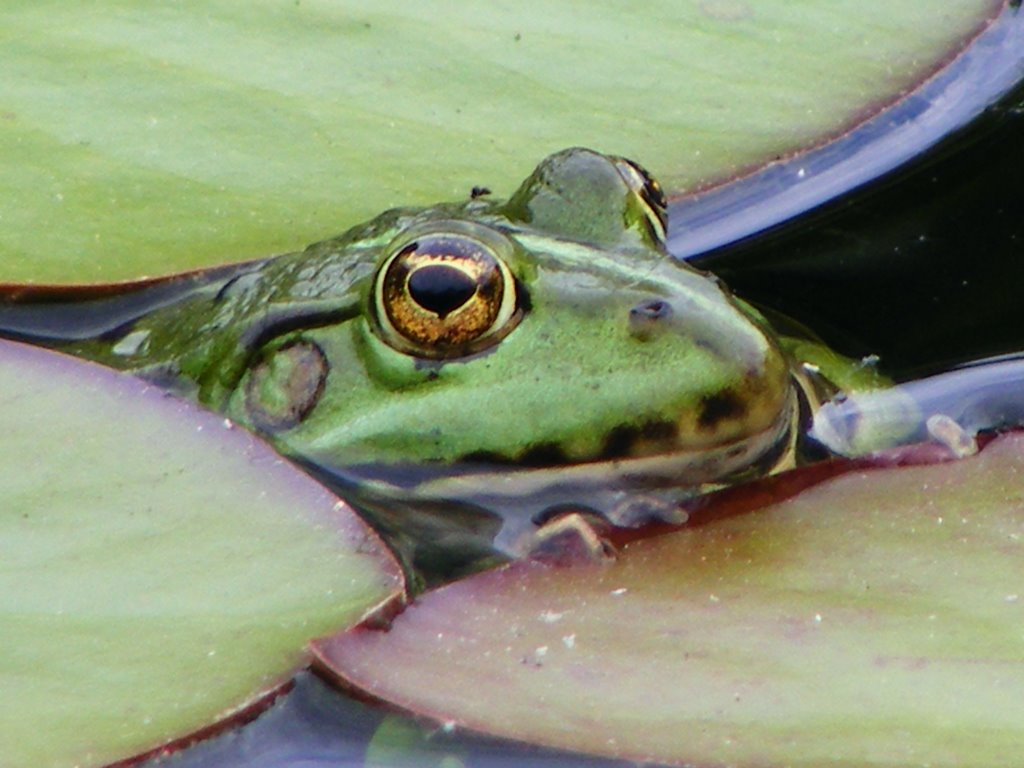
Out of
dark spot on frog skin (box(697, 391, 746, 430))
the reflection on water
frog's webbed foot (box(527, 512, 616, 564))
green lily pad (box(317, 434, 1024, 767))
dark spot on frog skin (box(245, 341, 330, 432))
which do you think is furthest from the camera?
dark spot on frog skin (box(245, 341, 330, 432))

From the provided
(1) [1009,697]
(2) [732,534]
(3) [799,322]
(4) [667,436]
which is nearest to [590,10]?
(3) [799,322]

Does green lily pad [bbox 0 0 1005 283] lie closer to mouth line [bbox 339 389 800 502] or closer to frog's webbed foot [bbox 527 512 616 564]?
mouth line [bbox 339 389 800 502]

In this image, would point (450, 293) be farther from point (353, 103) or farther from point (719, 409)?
point (353, 103)

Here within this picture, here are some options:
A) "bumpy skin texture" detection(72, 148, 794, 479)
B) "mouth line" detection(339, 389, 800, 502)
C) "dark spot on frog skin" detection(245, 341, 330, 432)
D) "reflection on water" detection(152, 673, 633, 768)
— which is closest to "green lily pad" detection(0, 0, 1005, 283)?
"bumpy skin texture" detection(72, 148, 794, 479)

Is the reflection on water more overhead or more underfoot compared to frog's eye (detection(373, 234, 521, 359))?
more underfoot

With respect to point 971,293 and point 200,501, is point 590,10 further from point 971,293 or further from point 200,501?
point 200,501

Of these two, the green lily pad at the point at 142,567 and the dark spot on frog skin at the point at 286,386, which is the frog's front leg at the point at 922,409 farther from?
the green lily pad at the point at 142,567

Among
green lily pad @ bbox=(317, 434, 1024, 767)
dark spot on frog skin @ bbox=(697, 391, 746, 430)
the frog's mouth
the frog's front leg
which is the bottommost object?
green lily pad @ bbox=(317, 434, 1024, 767)
